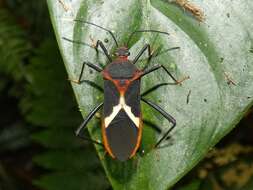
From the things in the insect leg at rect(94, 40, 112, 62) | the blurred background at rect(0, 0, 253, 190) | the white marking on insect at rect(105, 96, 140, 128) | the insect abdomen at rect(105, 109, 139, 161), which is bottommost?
the blurred background at rect(0, 0, 253, 190)

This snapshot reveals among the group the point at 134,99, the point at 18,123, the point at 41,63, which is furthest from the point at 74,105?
the point at 134,99

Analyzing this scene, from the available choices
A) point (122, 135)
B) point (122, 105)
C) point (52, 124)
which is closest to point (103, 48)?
point (122, 105)

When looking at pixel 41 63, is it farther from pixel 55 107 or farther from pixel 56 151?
pixel 56 151

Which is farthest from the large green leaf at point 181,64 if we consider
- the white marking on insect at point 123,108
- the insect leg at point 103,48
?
the white marking on insect at point 123,108

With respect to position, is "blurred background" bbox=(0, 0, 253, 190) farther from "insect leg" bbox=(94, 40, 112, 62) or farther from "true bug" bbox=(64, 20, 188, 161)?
"insect leg" bbox=(94, 40, 112, 62)

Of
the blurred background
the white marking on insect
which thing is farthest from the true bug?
the blurred background

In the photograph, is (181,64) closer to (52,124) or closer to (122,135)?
(122,135)
